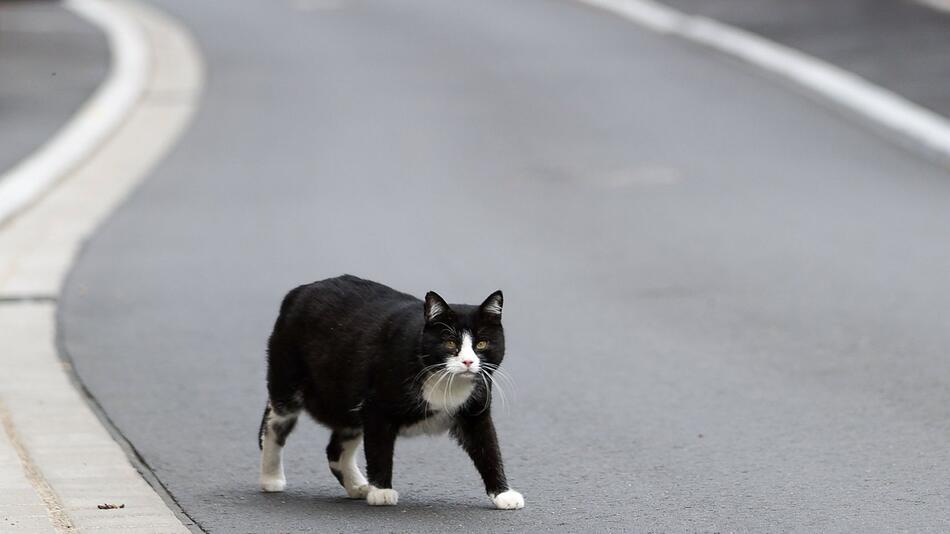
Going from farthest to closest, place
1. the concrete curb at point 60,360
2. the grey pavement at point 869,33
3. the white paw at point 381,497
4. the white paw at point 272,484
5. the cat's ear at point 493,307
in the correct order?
the grey pavement at point 869,33 → the white paw at point 272,484 → the white paw at point 381,497 → the concrete curb at point 60,360 → the cat's ear at point 493,307

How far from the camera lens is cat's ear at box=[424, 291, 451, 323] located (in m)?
6.87

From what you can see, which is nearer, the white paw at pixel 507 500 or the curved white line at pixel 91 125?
the white paw at pixel 507 500

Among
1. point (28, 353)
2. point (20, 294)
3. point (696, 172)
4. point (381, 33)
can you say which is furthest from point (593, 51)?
point (28, 353)

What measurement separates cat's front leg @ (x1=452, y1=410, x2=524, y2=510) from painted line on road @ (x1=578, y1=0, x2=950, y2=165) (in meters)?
11.5

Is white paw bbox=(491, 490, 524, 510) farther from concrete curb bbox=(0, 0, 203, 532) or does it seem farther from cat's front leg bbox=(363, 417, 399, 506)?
concrete curb bbox=(0, 0, 203, 532)

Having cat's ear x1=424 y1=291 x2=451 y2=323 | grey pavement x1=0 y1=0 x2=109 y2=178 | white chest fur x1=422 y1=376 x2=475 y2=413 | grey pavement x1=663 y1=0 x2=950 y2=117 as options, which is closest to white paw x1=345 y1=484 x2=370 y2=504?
white chest fur x1=422 y1=376 x2=475 y2=413

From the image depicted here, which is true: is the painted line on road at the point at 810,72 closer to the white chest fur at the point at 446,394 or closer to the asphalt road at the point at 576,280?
the asphalt road at the point at 576,280

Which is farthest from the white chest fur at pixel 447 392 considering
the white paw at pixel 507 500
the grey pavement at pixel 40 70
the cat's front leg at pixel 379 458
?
the grey pavement at pixel 40 70

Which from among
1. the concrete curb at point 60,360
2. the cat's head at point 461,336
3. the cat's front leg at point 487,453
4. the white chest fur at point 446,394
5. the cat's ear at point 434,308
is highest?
the cat's ear at point 434,308

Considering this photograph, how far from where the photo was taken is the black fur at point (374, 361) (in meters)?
6.97

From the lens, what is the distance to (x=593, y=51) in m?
27.1

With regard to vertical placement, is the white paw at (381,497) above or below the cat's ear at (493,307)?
below

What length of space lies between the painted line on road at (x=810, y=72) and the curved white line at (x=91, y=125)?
821 cm

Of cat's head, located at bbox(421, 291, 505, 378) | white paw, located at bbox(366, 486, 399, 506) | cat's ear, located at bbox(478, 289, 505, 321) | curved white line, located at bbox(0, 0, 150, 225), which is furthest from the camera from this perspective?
curved white line, located at bbox(0, 0, 150, 225)
